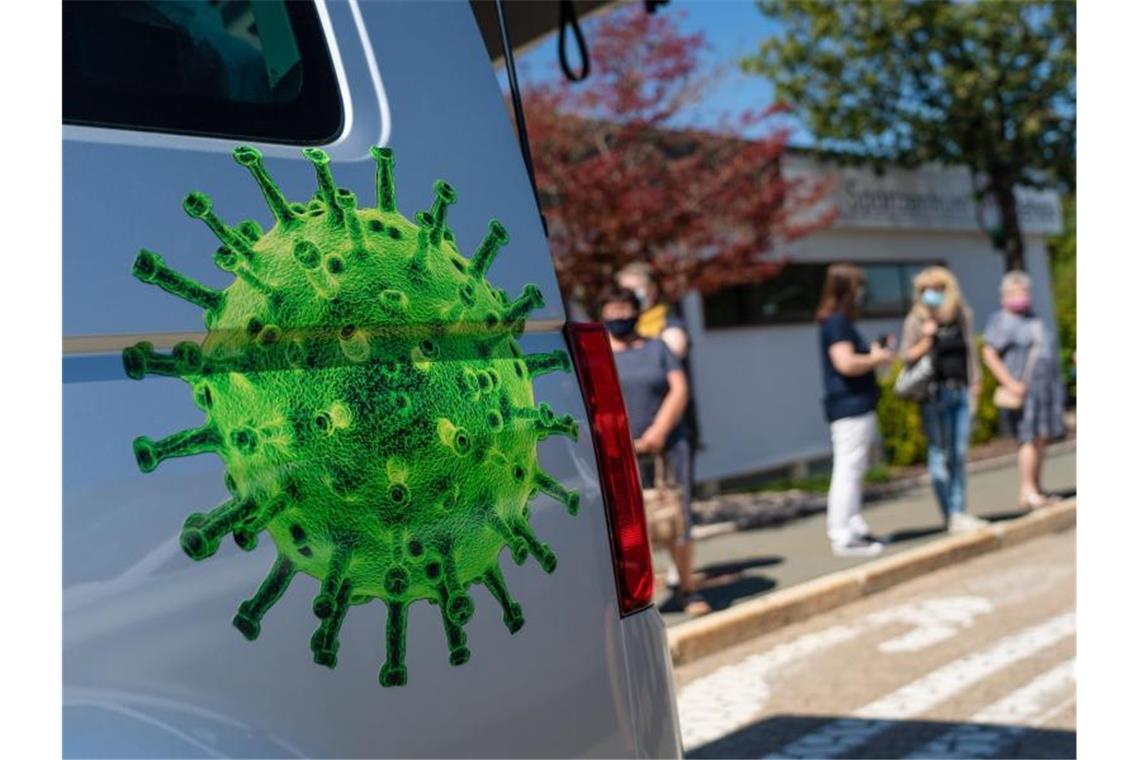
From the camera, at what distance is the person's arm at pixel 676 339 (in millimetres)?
6762

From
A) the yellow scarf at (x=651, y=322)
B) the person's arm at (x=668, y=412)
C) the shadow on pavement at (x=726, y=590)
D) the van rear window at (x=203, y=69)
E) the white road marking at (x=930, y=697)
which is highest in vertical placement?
the van rear window at (x=203, y=69)

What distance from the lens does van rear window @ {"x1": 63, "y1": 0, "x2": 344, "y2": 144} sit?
156 centimetres

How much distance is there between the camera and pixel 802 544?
884 centimetres

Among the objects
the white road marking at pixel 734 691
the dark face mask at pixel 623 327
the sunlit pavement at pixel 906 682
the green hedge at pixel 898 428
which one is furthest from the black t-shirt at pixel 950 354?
the green hedge at pixel 898 428

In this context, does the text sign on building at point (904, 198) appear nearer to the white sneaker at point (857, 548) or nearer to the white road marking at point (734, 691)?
the white sneaker at point (857, 548)

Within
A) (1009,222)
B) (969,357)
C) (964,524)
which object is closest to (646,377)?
(969,357)

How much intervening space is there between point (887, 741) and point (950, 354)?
448 cm

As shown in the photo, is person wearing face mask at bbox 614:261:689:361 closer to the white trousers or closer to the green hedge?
the white trousers

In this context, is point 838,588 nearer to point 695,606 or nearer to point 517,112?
point 695,606

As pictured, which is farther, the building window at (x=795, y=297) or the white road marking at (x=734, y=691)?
the building window at (x=795, y=297)

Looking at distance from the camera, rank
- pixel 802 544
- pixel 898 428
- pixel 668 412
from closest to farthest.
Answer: pixel 668 412 < pixel 802 544 < pixel 898 428

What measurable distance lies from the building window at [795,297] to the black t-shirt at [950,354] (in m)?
6.22

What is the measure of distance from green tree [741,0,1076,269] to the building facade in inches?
28.5
